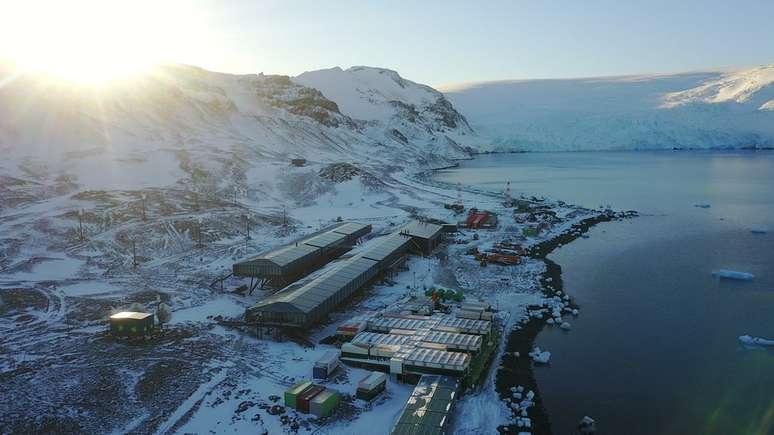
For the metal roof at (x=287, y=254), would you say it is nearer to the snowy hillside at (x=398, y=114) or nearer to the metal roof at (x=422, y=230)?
the metal roof at (x=422, y=230)

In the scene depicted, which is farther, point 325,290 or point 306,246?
point 306,246

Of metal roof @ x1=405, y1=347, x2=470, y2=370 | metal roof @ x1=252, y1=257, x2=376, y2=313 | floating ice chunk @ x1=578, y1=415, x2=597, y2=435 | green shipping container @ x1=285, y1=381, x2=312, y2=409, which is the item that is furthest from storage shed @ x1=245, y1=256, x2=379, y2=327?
floating ice chunk @ x1=578, y1=415, x2=597, y2=435

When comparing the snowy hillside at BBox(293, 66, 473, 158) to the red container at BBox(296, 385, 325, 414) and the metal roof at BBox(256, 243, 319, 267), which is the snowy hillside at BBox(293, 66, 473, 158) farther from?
the red container at BBox(296, 385, 325, 414)

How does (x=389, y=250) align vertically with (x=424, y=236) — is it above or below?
above

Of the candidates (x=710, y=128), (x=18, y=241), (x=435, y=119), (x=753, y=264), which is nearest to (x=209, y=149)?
(x=18, y=241)

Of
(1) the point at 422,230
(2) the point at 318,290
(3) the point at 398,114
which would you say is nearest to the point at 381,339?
(2) the point at 318,290

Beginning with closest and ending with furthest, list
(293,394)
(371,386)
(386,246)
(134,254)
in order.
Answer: (293,394)
(371,386)
(134,254)
(386,246)

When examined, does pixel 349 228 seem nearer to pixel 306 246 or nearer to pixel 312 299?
pixel 306 246
